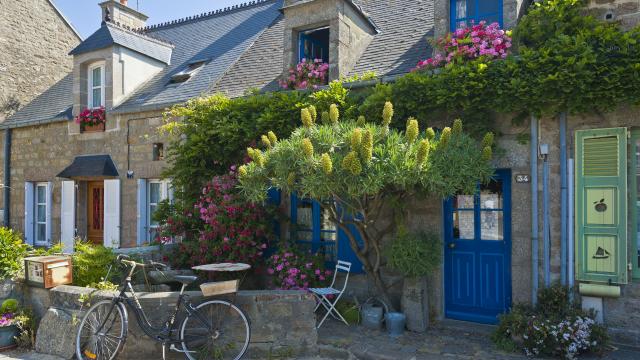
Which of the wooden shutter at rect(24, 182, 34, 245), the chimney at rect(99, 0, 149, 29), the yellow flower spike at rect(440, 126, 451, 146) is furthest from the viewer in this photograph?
the chimney at rect(99, 0, 149, 29)

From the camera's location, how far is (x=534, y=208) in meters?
5.44

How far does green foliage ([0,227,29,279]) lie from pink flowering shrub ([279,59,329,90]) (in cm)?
425

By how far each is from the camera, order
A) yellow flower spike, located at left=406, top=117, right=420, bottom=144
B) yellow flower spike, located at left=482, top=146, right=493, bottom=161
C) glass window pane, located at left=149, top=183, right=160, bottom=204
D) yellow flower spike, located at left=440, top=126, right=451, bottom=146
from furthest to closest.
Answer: glass window pane, located at left=149, top=183, right=160, bottom=204, yellow flower spike, located at left=482, top=146, right=493, bottom=161, yellow flower spike, located at left=440, top=126, right=451, bottom=146, yellow flower spike, located at left=406, top=117, right=420, bottom=144

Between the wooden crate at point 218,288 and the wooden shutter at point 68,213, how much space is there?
271 inches

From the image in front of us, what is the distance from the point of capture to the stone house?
511 cm

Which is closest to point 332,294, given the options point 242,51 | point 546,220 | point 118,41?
point 546,220

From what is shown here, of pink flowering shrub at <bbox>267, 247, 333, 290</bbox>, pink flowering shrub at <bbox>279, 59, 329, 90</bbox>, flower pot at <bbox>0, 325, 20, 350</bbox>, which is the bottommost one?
flower pot at <bbox>0, 325, 20, 350</bbox>

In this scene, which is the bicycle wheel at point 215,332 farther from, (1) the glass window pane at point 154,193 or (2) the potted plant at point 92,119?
(2) the potted plant at point 92,119

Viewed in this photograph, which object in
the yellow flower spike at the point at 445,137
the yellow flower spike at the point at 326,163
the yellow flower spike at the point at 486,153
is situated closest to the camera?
the yellow flower spike at the point at 326,163

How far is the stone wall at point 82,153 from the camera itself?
30.9 ft

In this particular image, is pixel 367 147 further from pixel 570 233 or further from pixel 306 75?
pixel 306 75

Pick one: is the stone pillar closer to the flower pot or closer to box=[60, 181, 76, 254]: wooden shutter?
the flower pot

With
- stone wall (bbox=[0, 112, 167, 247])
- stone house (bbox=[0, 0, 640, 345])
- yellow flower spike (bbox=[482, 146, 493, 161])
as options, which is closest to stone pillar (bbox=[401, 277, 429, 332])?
stone house (bbox=[0, 0, 640, 345])

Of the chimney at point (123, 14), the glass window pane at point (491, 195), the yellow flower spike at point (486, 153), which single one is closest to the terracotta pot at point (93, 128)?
the chimney at point (123, 14)
